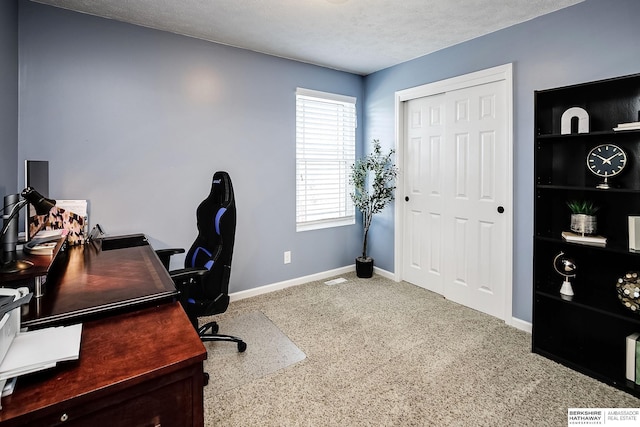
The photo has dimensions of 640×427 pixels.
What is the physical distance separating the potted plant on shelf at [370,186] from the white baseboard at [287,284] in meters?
0.24

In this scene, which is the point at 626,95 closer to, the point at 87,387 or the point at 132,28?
the point at 87,387

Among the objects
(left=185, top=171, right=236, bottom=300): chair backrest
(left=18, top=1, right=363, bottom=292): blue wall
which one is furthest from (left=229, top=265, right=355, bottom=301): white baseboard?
(left=185, top=171, right=236, bottom=300): chair backrest

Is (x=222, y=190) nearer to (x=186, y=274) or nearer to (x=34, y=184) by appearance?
(x=186, y=274)

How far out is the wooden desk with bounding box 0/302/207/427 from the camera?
2.69 ft

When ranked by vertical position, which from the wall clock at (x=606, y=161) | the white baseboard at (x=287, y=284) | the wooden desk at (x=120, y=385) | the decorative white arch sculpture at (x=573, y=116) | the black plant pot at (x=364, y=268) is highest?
the decorative white arch sculpture at (x=573, y=116)

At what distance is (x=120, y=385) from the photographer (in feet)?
2.89

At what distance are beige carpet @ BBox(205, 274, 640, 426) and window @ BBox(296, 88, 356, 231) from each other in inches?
51.4

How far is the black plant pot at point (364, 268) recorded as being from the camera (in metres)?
4.12

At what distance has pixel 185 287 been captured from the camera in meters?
2.08

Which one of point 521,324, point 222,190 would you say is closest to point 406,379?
point 521,324

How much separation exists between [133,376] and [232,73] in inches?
118

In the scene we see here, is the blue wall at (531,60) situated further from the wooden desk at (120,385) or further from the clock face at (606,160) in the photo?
the wooden desk at (120,385)

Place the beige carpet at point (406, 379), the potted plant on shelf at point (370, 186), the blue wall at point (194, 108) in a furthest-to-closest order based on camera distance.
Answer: the potted plant on shelf at point (370, 186), the blue wall at point (194, 108), the beige carpet at point (406, 379)

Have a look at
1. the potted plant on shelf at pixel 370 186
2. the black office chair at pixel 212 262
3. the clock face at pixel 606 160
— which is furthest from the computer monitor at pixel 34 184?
the clock face at pixel 606 160
